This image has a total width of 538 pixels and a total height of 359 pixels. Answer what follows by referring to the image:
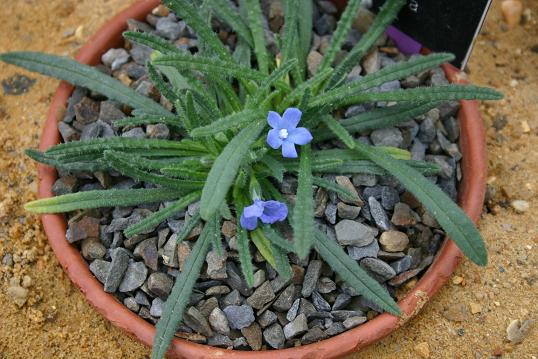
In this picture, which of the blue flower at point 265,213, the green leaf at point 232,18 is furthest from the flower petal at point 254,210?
the green leaf at point 232,18

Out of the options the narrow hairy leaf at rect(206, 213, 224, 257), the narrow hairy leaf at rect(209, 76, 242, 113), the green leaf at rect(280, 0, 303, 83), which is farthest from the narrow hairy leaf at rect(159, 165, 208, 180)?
the green leaf at rect(280, 0, 303, 83)

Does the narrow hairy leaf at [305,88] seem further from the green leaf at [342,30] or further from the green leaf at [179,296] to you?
the green leaf at [179,296]

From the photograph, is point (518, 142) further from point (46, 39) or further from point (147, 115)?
point (46, 39)

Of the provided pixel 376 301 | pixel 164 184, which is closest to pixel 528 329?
pixel 376 301

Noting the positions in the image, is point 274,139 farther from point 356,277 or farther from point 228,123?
point 356,277

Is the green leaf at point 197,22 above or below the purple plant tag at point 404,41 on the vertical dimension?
above

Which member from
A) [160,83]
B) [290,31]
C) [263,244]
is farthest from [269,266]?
[290,31]

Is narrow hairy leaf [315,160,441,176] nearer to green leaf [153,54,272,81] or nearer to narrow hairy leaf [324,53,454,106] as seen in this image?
narrow hairy leaf [324,53,454,106]
